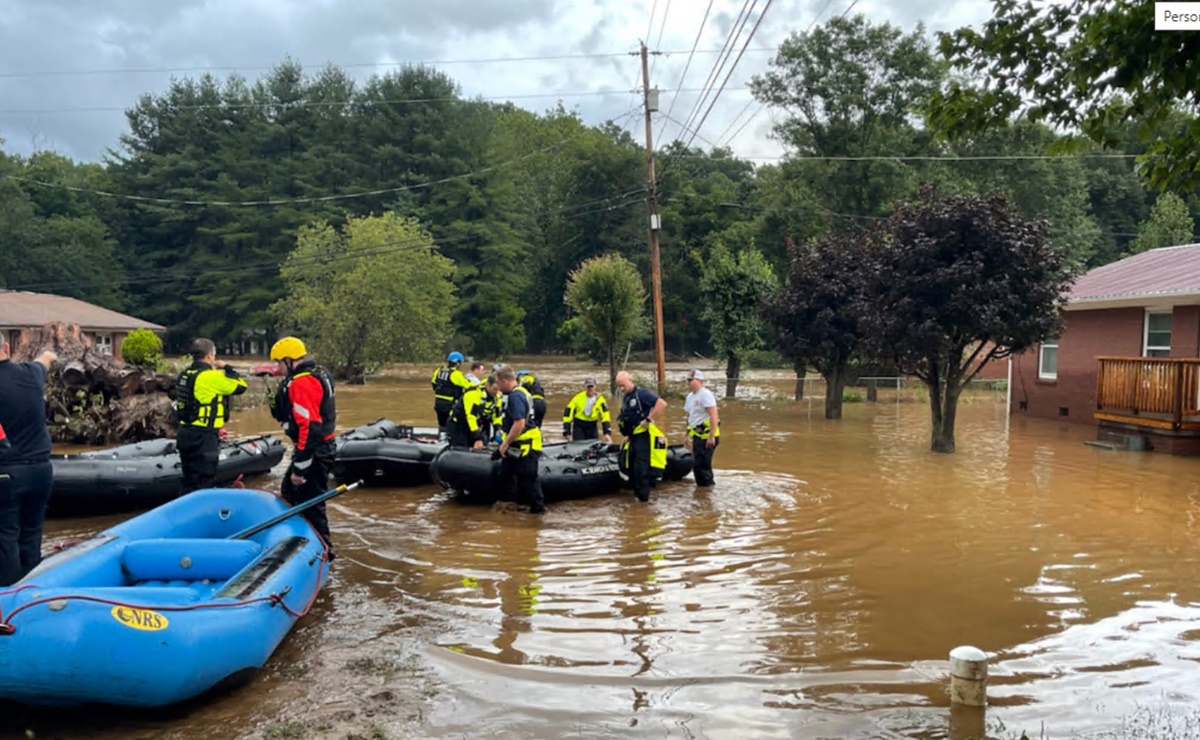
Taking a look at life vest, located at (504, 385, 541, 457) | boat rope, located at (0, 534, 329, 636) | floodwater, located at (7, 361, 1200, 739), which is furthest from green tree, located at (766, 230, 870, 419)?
boat rope, located at (0, 534, 329, 636)

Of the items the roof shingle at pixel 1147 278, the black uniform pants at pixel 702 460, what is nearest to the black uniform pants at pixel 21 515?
the black uniform pants at pixel 702 460

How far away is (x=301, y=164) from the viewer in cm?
4988

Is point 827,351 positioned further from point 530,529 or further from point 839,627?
point 839,627

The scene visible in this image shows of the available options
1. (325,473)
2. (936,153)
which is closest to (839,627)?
(325,473)

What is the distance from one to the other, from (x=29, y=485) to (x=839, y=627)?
5.33 metres

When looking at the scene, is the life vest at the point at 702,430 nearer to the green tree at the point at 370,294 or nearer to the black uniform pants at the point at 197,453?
the black uniform pants at the point at 197,453

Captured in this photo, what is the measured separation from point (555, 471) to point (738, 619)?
4.51 metres

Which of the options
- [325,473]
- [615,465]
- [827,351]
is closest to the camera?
[325,473]

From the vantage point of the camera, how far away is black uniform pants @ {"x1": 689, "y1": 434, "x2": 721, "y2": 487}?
11.3 meters

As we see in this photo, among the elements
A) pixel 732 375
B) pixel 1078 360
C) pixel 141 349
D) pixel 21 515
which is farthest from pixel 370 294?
pixel 21 515

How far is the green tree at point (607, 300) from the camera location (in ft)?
90.4

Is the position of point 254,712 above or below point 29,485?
below

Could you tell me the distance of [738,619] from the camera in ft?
20.1

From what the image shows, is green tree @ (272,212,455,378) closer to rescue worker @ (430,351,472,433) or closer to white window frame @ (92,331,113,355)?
white window frame @ (92,331,113,355)
